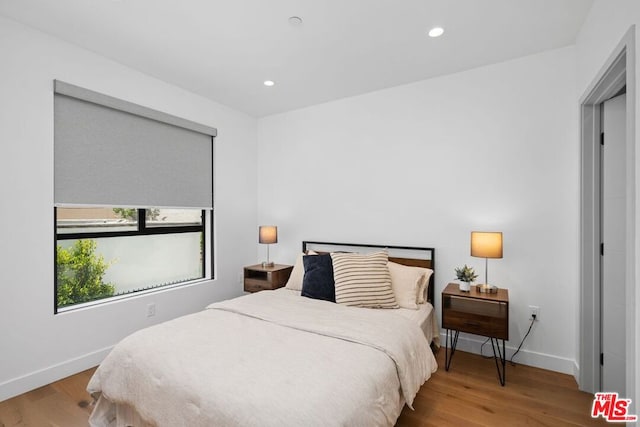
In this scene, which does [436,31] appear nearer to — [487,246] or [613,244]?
[487,246]

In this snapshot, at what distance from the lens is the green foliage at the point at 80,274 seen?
8.66 feet

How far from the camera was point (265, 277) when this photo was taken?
3.82m

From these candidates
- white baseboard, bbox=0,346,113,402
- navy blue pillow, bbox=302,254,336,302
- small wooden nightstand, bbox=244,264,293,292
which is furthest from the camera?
small wooden nightstand, bbox=244,264,293,292

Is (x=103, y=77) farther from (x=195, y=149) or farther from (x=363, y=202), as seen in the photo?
(x=363, y=202)

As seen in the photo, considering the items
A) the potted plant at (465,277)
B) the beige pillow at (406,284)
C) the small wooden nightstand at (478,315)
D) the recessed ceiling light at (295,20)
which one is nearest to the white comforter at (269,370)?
the beige pillow at (406,284)

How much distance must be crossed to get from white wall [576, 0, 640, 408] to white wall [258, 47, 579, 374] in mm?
336

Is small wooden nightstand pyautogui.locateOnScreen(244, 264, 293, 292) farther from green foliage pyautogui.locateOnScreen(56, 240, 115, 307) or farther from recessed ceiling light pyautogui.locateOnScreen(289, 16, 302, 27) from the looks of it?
recessed ceiling light pyautogui.locateOnScreen(289, 16, 302, 27)

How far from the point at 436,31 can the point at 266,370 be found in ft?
8.34

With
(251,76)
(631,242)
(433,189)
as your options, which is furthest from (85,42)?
(631,242)

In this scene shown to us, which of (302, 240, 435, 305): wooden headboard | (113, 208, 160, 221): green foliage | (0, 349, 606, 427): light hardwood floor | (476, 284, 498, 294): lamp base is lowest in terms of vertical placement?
(0, 349, 606, 427): light hardwood floor

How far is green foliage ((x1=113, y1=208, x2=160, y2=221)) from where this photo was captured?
9.97 ft

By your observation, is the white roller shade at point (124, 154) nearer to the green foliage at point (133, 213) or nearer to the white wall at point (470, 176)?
the green foliage at point (133, 213)

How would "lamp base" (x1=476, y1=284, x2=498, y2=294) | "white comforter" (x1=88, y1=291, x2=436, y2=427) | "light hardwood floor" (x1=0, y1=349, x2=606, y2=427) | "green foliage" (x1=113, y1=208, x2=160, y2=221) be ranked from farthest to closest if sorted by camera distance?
"green foliage" (x1=113, y1=208, x2=160, y2=221) < "lamp base" (x1=476, y1=284, x2=498, y2=294) < "light hardwood floor" (x1=0, y1=349, x2=606, y2=427) < "white comforter" (x1=88, y1=291, x2=436, y2=427)

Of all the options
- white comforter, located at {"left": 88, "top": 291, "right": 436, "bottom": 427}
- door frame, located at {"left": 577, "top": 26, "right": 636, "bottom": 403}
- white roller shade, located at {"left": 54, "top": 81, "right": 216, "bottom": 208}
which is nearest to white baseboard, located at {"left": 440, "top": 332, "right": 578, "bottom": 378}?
door frame, located at {"left": 577, "top": 26, "right": 636, "bottom": 403}
